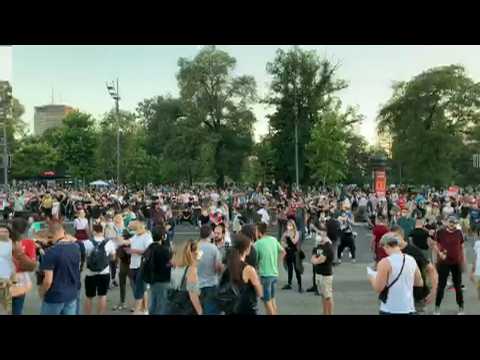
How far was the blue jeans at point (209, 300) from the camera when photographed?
7105 millimetres

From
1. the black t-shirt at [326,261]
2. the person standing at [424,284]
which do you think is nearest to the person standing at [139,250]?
the black t-shirt at [326,261]

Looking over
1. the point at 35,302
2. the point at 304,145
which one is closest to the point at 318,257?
the point at 35,302

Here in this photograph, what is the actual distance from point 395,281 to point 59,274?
3.80m

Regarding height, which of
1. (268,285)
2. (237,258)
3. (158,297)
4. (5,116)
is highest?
(5,116)

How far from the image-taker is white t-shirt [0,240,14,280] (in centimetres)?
723

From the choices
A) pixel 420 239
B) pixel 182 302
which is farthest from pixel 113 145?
pixel 182 302

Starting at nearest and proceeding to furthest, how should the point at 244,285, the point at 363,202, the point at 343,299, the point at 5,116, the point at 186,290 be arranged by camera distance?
the point at 244,285 < the point at 186,290 < the point at 343,299 < the point at 363,202 < the point at 5,116

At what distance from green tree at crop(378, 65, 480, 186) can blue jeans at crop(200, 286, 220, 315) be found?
167ft

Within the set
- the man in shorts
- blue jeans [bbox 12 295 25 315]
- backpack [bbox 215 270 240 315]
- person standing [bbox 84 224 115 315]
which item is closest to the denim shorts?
the man in shorts

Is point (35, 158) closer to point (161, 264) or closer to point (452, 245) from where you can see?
point (161, 264)

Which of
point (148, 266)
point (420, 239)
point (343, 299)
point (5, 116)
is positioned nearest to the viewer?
point (148, 266)

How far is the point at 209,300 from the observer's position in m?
7.29

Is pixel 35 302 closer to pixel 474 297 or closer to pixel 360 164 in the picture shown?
pixel 474 297

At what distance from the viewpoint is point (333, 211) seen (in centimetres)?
1698
